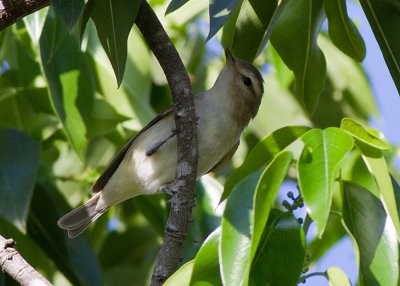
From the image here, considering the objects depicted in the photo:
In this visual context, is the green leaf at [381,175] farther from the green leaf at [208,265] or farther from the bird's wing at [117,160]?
the bird's wing at [117,160]

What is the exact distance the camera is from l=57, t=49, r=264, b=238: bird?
420cm

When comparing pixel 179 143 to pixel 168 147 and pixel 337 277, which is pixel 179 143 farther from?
pixel 168 147

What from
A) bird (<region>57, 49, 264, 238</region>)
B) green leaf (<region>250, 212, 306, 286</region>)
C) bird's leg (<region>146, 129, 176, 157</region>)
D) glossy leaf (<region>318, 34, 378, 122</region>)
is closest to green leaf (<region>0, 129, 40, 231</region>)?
bird (<region>57, 49, 264, 238</region>)

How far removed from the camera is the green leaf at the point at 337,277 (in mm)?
2611

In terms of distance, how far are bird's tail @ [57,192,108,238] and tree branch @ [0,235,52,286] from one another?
1348 mm

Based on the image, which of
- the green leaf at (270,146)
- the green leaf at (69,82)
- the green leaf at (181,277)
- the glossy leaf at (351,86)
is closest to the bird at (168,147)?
the green leaf at (69,82)

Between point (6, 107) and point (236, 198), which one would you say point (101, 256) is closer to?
point (6, 107)

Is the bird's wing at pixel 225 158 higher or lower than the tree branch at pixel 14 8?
lower

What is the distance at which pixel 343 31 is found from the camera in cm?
335

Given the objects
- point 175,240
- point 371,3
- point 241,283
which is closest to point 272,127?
point 371,3

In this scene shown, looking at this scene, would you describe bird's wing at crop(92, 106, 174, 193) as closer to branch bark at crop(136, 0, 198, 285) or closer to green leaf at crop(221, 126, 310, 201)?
branch bark at crop(136, 0, 198, 285)

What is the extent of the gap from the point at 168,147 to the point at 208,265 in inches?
69.4

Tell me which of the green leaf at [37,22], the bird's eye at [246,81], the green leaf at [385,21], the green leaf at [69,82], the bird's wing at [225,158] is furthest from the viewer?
the bird's eye at [246,81]

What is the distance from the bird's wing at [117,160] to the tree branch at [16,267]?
1.47 metres
